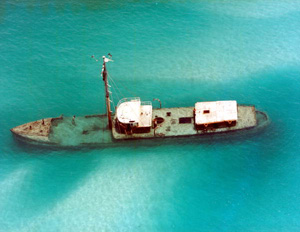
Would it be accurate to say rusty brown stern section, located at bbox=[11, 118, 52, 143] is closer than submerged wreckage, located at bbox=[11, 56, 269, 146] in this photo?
No

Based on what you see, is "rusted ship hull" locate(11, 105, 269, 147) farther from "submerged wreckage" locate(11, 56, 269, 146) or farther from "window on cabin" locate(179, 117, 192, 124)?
"window on cabin" locate(179, 117, 192, 124)

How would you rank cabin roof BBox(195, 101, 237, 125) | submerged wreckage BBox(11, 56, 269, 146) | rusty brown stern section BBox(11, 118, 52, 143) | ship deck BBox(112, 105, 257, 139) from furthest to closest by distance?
rusty brown stern section BBox(11, 118, 52, 143), ship deck BBox(112, 105, 257, 139), submerged wreckage BBox(11, 56, 269, 146), cabin roof BBox(195, 101, 237, 125)

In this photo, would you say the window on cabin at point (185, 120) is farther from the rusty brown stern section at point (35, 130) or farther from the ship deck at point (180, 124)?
the rusty brown stern section at point (35, 130)

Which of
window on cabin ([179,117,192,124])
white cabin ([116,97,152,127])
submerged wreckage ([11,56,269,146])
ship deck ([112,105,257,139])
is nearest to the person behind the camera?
white cabin ([116,97,152,127])

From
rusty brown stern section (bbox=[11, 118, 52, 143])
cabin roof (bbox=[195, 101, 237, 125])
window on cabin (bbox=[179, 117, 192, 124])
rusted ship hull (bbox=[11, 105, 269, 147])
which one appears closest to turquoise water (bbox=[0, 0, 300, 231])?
rusted ship hull (bbox=[11, 105, 269, 147])

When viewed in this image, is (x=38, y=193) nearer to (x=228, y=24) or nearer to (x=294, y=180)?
(x=294, y=180)

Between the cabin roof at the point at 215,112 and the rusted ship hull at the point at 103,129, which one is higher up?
the cabin roof at the point at 215,112

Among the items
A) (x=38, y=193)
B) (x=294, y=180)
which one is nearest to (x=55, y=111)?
(x=38, y=193)

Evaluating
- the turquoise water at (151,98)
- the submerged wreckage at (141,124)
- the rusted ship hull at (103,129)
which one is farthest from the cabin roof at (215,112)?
the turquoise water at (151,98)
